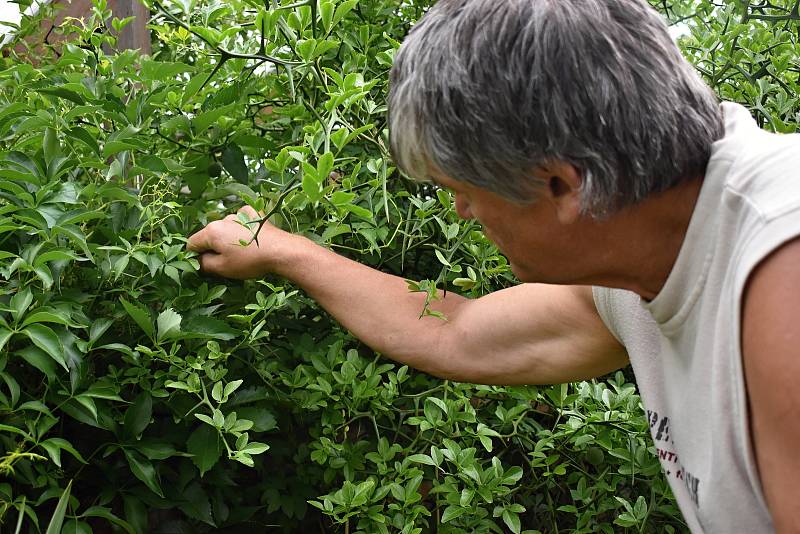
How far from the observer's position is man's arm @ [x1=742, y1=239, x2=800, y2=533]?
95 cm

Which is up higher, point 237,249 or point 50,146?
point 50,146

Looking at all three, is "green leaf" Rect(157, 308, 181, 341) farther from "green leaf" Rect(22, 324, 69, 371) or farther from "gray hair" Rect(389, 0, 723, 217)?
"gray hair" Rect(389, 0, 723, 217)

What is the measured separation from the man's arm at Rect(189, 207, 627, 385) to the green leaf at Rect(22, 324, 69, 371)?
319mm

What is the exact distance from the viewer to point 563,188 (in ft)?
3.74

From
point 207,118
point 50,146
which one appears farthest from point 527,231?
point 50,146

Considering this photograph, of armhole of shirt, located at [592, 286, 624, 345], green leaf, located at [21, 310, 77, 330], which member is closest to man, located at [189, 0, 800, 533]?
armhole of shirt, located at [592, 286, 624, 345]

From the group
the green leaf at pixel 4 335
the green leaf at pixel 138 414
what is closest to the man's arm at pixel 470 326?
the green leaf at pixel 138 414

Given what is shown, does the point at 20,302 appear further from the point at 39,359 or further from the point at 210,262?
the point at 210,262

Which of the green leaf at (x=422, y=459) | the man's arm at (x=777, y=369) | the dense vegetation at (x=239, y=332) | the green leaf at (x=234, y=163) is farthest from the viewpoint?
the green leaf at (x=234, y=163)

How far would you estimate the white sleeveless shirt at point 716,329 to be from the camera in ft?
3.46

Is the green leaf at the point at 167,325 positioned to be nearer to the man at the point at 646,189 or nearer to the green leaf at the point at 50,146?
the green leaf at the point at 50,146

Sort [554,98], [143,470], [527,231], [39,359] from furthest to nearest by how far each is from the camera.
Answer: [143,470] < [39,359] < [527,231] < [554,98]

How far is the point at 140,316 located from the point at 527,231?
21.0 inches

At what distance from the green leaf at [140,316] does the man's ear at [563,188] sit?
569 mm
